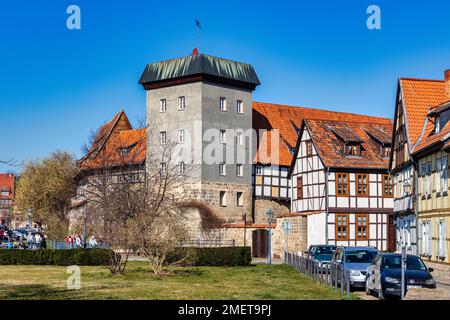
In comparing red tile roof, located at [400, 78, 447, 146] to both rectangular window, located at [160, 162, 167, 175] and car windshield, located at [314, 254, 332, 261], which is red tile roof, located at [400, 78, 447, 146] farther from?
rectangular window, located at [160, 162, 167, 175]

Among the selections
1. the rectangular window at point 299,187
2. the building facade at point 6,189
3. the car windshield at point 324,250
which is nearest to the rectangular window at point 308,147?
the rectangular window at point 299,187

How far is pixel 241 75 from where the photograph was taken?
7244cm

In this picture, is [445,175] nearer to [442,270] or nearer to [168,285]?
[442,270]

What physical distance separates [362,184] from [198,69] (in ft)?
63.3

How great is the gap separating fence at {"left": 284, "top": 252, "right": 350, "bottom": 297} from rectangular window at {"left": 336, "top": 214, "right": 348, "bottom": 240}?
15.7 metres

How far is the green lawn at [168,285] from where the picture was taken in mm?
24641

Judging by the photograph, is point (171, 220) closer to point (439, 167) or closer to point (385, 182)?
point (439, 167)

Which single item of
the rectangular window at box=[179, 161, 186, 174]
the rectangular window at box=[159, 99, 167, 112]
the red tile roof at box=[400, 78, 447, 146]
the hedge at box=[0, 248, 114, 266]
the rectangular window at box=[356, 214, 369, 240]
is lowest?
the hedge at box=[0, 248, 114, 266]

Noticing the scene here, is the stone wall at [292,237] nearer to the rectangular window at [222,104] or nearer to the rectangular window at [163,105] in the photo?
the rectangular window at [222,104]

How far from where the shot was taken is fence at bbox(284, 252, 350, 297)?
25116 mm

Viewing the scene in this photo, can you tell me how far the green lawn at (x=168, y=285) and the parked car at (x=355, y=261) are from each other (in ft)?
5.04

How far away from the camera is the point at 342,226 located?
5678 cm

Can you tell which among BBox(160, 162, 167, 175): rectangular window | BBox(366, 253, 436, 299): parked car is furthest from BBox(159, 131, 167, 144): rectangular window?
BBox(366, 253, 436, 299): parked car

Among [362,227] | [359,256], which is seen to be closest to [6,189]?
[362,227]
